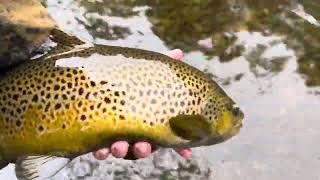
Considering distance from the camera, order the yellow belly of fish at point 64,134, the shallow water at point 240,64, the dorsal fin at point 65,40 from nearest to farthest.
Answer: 1. the yellow belly of fish at point 64,134
2. the dorsal fin at point 65,40
3. the shallow water at point 240,64

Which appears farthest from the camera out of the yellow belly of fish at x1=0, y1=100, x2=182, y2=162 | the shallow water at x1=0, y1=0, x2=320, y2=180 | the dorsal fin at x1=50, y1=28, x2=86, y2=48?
the shallow water at x1=0, y1=0, x2=320, y2=180

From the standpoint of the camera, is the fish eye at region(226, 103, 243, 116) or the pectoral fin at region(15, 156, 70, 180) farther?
the fish eye at region(226, 103, 243, 116)

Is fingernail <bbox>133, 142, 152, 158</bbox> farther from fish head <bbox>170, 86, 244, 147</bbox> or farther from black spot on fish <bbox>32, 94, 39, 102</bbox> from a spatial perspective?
black spot on fish <bbox>32, 94, 39, 102</bbox>

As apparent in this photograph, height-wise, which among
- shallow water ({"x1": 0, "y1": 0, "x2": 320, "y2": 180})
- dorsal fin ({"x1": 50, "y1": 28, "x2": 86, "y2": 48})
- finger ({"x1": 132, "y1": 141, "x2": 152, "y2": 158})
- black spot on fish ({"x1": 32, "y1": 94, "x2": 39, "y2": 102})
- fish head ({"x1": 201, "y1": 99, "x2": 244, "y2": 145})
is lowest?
shallow water ({"x1": 0, "y1": 0, "x2": 320, "y2": 180})

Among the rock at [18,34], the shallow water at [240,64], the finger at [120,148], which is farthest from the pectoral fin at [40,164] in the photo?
the shallow water at [240,64]

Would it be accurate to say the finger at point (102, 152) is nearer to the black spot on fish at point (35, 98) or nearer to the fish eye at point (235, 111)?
the black spot on fish at point (35, 98)

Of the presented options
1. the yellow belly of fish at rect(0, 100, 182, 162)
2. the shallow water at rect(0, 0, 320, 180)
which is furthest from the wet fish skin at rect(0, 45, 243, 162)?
the shallow water at rect(0, 0, 320, 180)

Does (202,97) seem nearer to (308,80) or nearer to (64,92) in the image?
(64,92)

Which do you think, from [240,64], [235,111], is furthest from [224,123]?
[240,64]
